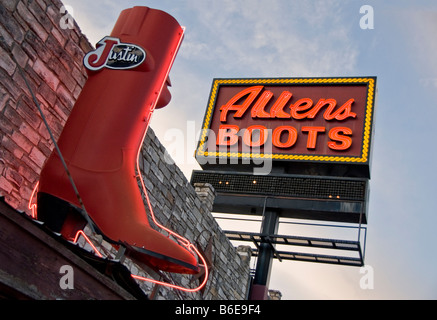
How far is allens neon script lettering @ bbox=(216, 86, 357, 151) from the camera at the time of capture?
571 inches

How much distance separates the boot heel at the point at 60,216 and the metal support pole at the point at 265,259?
7547mm

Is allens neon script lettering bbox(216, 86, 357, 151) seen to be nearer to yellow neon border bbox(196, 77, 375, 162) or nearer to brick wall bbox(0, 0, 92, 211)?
yellow neon border bbox(196, 77, 375, 162)

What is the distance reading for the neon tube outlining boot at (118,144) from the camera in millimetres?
4789

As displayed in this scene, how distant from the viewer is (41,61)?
592cm

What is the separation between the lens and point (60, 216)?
15.4 ft

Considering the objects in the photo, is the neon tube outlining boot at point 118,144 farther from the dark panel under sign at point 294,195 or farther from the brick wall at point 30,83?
the dark panel under sign at point 294,195

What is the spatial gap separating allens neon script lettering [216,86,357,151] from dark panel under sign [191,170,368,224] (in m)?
1.03

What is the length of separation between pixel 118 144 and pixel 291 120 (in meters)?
10.5

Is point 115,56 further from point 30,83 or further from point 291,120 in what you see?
point 291,120

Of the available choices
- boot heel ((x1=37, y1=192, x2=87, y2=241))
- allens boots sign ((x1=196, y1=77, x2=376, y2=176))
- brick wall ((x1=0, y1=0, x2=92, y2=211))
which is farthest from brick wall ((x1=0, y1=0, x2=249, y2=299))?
allens boots sign ((x1=196, y1=77, x2=376, y2=176))
